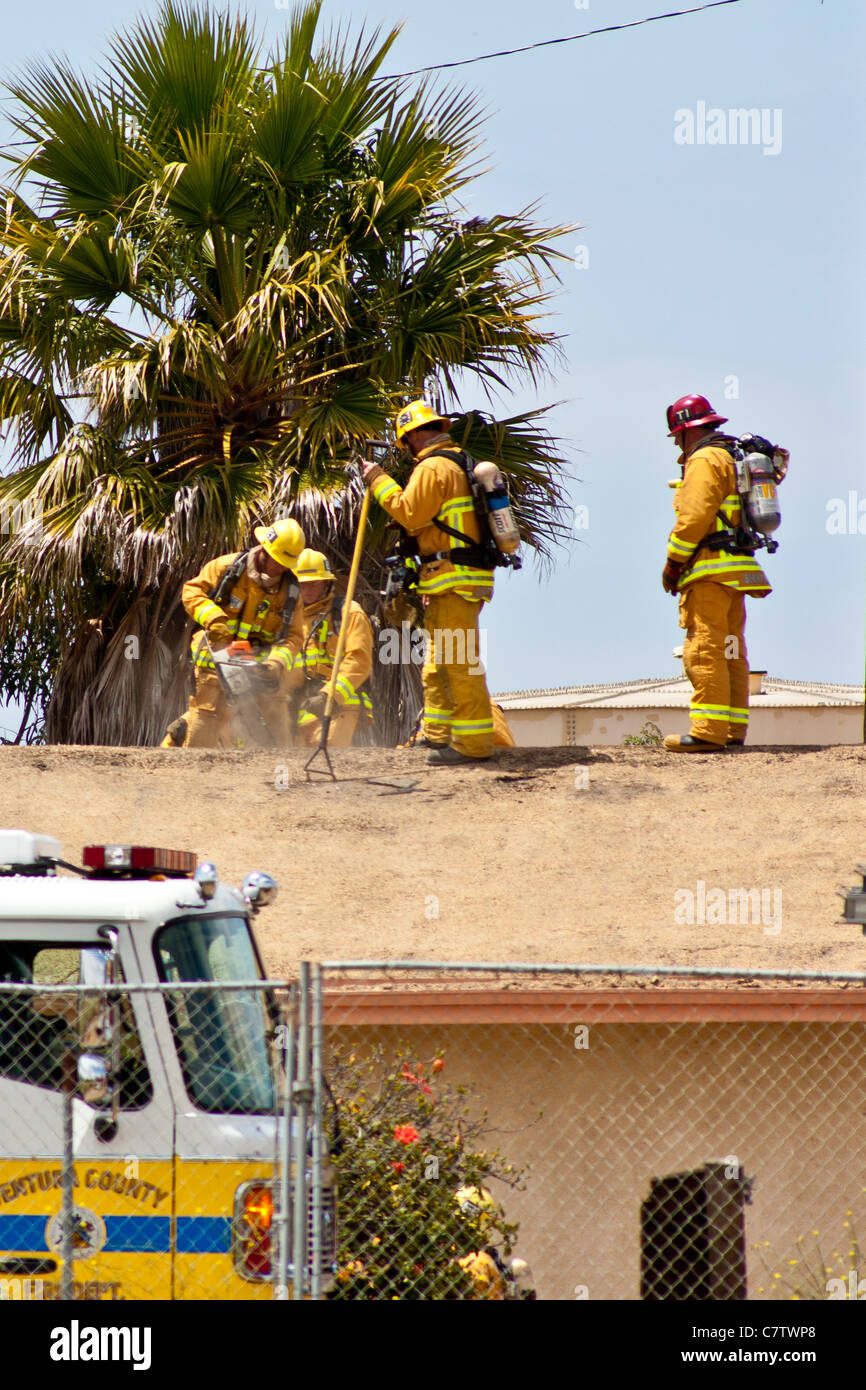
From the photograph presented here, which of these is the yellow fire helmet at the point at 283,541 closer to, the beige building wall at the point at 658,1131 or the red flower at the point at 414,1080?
the beige building wall at the point at 658,1131

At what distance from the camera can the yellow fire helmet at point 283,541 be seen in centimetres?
1116

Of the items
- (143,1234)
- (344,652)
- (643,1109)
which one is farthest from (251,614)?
(143,1234)

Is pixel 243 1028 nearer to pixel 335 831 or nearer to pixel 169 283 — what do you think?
pixel 335 831

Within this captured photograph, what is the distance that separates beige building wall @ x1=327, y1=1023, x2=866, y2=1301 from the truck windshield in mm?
1807

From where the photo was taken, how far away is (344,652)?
1181 cm

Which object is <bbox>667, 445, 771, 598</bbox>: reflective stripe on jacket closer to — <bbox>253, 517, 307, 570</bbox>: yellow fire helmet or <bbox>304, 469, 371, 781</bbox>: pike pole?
<bbox>304, 469, 371, 781</bbox>: pike pole

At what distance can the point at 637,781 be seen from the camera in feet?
34.2

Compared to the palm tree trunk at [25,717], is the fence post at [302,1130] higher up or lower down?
lower down

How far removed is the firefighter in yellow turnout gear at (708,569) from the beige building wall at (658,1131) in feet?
12.4

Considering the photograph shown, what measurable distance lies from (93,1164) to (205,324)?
10.2m

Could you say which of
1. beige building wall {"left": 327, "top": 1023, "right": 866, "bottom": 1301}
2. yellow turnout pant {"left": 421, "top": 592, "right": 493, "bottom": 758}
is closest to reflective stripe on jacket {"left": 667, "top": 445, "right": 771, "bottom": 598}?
yellow turnout pant {"left": 421, "top": 592, "right": 493, "bottom": 758}

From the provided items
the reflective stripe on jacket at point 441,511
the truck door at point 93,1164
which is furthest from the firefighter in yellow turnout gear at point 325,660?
the truck door at point 93,1164

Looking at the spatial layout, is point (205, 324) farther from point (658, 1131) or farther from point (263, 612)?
point (658, 1131)

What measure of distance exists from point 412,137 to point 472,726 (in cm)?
646
